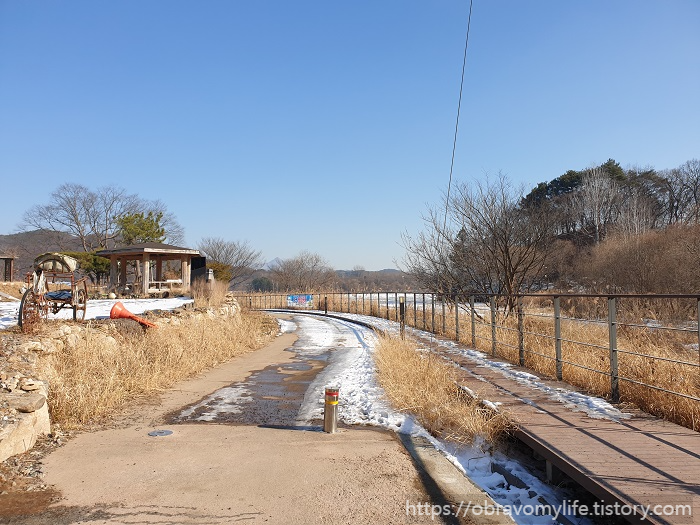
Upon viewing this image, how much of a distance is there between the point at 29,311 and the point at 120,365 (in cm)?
176

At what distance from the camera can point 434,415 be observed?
6441 mm

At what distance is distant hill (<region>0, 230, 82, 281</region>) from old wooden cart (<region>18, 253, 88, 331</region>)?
42615 mm

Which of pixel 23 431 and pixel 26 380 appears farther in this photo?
pixel 26 380

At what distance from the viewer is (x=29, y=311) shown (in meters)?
8.21

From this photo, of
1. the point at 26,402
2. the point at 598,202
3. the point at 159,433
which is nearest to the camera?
the point at 26,402

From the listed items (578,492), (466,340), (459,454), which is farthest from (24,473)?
(466,340)

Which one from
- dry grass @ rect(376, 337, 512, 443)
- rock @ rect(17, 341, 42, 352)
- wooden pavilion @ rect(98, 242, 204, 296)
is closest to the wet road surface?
dry grass @ rect(376, 337, 512, 443)

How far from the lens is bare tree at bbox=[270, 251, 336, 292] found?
208 ft

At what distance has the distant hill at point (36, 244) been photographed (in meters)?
50.2

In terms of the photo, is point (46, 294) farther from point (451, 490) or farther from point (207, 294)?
point (207, 294)

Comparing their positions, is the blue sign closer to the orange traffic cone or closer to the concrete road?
the orange traffic cone

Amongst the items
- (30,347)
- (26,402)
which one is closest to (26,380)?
(26,402)

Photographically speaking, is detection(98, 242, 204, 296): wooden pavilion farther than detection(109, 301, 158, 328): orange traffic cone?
Yes

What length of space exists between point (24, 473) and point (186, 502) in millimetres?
1721
